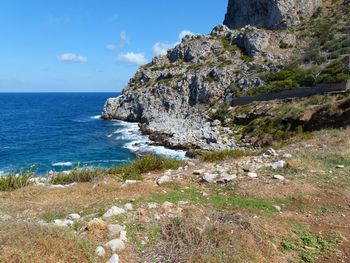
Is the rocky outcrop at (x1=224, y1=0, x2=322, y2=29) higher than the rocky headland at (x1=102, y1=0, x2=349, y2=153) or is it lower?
higher

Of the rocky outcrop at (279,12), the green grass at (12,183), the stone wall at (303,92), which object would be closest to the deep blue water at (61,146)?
the stone wall at (303,92)

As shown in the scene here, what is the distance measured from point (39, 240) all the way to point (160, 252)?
1928 millimetres

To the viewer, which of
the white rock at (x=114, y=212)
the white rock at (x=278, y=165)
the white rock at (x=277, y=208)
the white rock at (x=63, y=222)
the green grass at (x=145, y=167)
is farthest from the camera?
the green grass at (x=145, y=167)

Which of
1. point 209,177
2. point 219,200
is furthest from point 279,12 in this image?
point 219,200

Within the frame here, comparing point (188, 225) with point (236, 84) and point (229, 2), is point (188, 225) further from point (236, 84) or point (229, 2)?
point (229, 2)

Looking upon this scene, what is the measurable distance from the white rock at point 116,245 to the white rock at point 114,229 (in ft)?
1.08

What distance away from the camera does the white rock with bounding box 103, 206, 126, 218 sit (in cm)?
682

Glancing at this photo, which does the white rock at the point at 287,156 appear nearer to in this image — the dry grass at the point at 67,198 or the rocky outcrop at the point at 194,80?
the dry grass at the point at 67,198

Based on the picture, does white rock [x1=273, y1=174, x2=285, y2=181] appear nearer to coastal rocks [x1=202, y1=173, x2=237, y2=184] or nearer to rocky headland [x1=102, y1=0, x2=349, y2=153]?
coastal rocks [x1=202, y1=173, x2=237, y2=184]

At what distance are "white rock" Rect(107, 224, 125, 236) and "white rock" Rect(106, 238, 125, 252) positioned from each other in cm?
33

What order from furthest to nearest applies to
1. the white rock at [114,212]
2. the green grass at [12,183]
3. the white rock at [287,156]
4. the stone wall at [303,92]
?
the stone wall at [303,92] < the white rock at [287,156] < the green grass at [12,183] < the white rock at [114,212]

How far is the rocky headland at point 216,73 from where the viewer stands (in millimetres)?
45888

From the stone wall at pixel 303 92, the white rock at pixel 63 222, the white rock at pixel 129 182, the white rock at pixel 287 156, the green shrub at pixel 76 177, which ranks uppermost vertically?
the stone wall at pixel 303 92

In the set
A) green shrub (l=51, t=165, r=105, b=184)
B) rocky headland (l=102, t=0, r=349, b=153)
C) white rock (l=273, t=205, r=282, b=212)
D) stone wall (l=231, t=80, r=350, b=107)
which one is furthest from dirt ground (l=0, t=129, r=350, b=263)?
stone wall (l=231, t=80, r=350, b=107)
